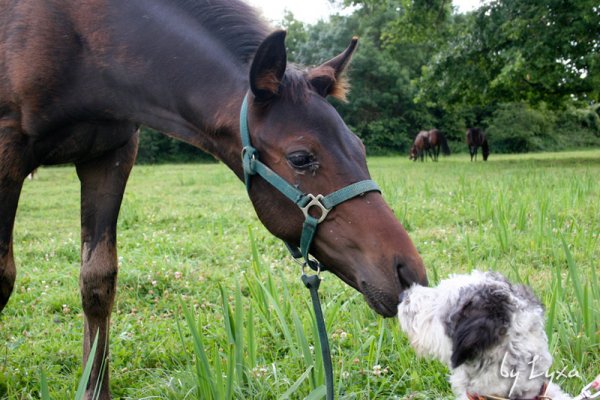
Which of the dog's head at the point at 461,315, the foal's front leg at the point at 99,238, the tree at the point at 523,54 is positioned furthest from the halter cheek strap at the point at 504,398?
the tree at the point at 523,54

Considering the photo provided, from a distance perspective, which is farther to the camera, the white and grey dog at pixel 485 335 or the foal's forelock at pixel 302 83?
the foal's forelock at pixel 302 83

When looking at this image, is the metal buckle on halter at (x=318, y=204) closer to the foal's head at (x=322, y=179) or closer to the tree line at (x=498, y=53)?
the foal's head at (x=322, y=179)

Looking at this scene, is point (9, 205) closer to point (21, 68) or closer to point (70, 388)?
point (21, 68)

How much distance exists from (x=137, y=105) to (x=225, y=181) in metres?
11.2

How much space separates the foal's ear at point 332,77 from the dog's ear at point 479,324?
3.70 feet

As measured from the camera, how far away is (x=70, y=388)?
2.68 meters

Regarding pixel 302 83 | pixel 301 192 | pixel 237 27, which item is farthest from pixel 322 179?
pixel 237 27

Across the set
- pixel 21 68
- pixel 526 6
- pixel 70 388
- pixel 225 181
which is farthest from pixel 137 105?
pixel 526 6

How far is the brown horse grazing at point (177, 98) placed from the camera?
2.09m

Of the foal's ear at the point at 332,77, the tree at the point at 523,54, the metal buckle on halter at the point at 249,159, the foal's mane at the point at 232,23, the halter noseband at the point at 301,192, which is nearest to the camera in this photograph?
the halter noseband at the point at 301,192

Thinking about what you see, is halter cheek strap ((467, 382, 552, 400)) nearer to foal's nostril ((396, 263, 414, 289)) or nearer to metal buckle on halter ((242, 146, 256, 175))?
foal's nostril ((396, 263, 414, 289))

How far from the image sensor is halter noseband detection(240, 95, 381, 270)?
203 centimetres

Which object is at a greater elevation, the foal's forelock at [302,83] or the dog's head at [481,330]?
the foal's forelock at [302,83]

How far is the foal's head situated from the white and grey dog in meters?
0.14
